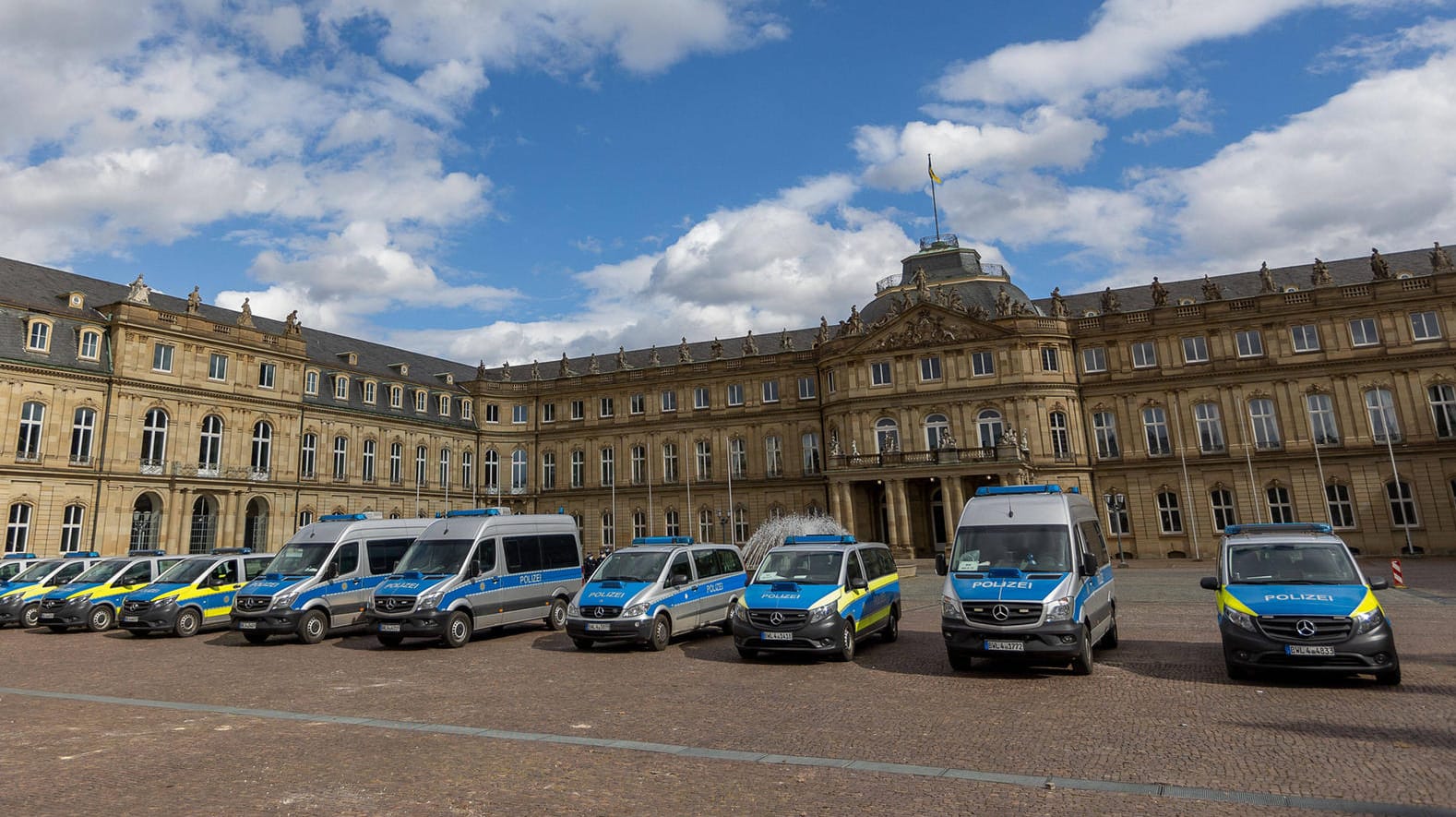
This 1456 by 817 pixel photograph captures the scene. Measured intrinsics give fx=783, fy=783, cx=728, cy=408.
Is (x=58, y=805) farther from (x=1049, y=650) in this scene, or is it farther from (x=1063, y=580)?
(x=1063, y=580)

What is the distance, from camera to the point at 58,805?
6949 millimetres

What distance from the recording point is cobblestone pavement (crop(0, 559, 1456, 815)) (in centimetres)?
685

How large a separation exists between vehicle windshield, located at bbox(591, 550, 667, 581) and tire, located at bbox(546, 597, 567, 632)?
11.7ft

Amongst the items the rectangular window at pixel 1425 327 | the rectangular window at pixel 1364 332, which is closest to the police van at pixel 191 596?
the rectangular window at pixel 1364 332

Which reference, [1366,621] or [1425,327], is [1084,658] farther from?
[1425,327]

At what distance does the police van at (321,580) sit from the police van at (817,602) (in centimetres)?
1037

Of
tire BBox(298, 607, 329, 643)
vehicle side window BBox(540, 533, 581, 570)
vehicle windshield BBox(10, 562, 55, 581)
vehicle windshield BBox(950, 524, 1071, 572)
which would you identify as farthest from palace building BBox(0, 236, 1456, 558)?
vehicle windshield BBox(950, 524, 1071, 572)

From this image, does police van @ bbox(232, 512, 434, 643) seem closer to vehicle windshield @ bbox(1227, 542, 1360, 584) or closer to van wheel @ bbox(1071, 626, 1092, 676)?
van wheel @ bbox(1071, 626, 1092, 676)

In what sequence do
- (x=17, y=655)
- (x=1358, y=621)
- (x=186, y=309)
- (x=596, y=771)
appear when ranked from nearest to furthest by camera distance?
(x=596, y=771) < (x=1358, y=621) < (x=17, y=655) < (x=186, y=309)

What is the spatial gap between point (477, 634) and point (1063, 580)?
14.2 meters

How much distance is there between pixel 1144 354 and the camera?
47500 mm

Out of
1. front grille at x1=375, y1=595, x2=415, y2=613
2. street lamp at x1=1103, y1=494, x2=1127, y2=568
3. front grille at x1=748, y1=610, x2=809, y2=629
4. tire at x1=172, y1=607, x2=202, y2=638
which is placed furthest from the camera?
street lamp at x1=1103, y1=494, x2=1127, y2=568

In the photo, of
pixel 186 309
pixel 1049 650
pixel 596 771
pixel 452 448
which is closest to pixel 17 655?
pixel 596 771

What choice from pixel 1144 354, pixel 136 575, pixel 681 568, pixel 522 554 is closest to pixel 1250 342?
pixel 1144 354
